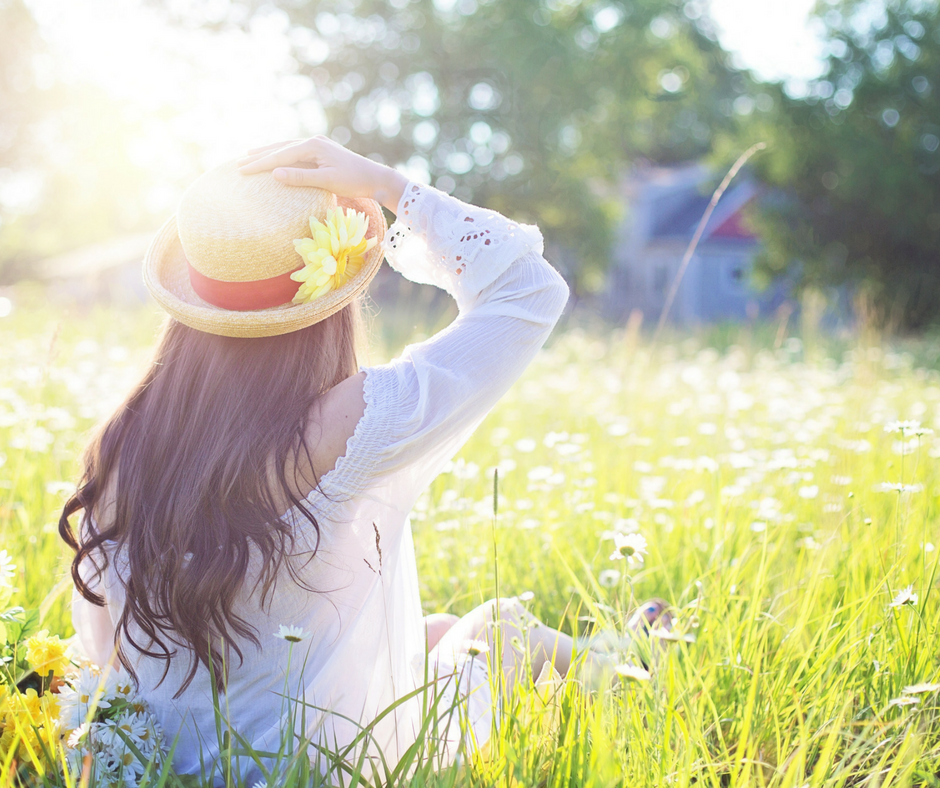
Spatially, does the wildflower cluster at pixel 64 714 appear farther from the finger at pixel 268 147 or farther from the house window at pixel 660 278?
the house window at pixel 660 278

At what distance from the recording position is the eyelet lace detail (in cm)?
140

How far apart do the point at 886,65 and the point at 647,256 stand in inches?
421

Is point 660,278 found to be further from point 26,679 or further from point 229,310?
point 26,679

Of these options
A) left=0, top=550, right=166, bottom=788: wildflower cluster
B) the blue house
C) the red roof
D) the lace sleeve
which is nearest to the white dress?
the lace sleeve

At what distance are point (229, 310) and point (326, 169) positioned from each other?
1.00 feet

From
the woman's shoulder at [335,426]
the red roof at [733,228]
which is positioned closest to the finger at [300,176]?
the woman's shoulder at [335,426]

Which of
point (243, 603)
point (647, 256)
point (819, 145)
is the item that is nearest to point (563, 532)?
point (243, 603)

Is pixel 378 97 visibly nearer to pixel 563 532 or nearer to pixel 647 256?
pixel 647 256

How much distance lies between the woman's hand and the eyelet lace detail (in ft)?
0.13

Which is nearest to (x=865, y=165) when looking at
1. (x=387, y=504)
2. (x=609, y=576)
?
(x=609, y=576)

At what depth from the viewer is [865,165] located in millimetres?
15750

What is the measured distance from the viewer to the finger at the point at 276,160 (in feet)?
4.46

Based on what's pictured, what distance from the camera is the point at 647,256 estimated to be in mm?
26172

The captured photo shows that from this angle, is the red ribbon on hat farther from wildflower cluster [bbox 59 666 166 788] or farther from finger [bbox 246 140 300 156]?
wildflower cluster [bbox 59 666 166 788]
